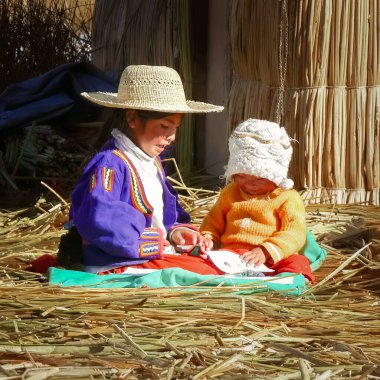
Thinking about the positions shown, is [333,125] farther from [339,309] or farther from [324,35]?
[339,309]

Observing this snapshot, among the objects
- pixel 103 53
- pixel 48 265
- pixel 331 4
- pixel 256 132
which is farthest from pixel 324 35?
pixel 103 53

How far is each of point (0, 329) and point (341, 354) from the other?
1.17m

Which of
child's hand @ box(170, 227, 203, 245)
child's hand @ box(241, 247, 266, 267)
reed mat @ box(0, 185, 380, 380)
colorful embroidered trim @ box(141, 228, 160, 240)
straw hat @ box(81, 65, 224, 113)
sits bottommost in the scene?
reed mat @ box(0, 185, 380, 380)

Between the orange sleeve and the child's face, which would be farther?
the orange sleeve

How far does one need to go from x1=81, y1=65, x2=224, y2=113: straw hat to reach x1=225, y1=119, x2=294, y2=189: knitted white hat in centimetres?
25

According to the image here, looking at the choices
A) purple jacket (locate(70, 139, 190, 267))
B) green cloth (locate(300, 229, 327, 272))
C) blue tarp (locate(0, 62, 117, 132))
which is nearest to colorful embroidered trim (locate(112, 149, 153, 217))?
purple jacket (locate(70, 139, 190, 267))

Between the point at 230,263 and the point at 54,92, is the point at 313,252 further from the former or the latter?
the point at 54,92

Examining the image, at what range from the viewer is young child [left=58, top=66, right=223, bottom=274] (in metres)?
4.28

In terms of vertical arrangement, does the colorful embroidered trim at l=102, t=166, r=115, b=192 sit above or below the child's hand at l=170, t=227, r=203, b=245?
above

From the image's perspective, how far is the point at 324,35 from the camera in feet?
19.4

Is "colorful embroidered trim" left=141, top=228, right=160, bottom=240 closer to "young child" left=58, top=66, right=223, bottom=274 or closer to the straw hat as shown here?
"young child" left=58, top=66, right=223, bottom=274

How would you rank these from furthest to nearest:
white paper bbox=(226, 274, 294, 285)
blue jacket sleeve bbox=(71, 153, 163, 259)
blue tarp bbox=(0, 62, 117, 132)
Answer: blue tarp bbox=(0, 62, 117, 132) < white paper bbox=(226, 274, 294, 285) < blue jacket sleeve bbox=(71, 153, 163, 259)

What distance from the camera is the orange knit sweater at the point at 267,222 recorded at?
4547mm

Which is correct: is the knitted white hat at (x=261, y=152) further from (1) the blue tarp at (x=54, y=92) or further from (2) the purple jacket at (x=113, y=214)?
(1) the blue tarp at (x=54, y=92)
